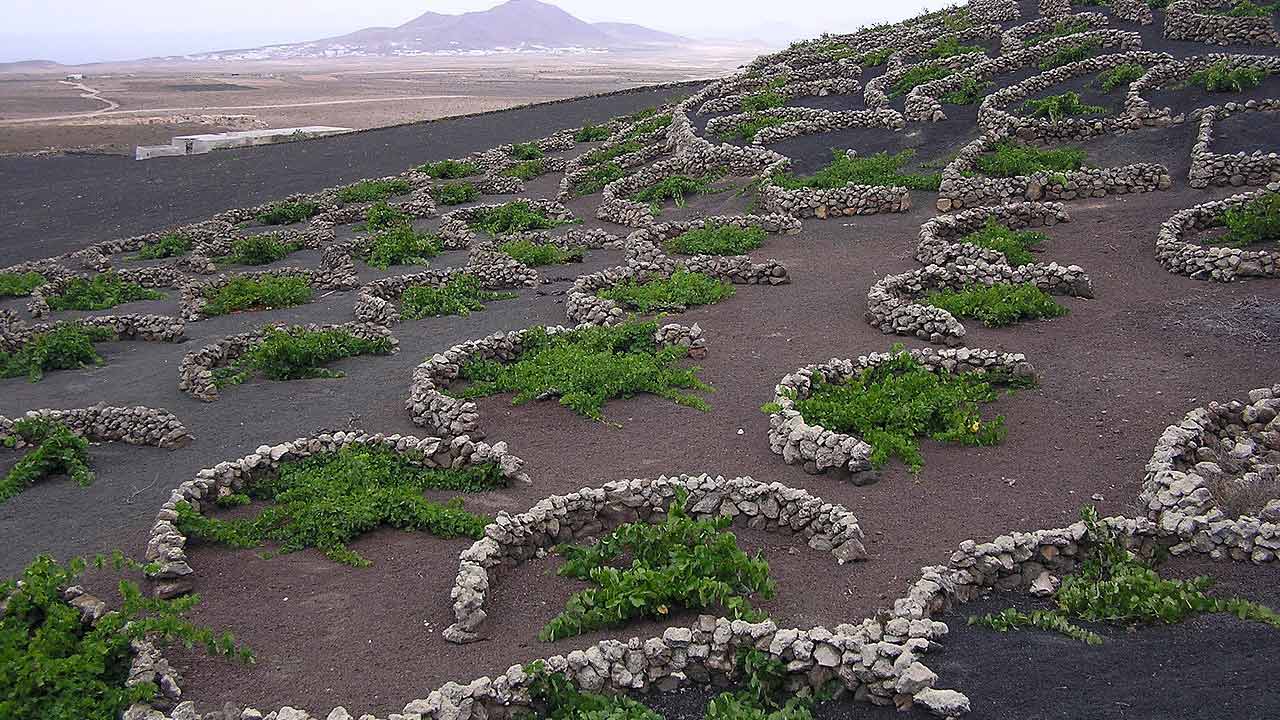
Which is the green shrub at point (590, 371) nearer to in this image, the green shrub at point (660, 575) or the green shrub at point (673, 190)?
the green shrub at point (660, 575)

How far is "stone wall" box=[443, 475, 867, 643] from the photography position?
Result: 9.23 meters

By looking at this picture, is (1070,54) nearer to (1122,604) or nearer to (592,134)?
(592,134)

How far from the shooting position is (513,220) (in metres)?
25.2

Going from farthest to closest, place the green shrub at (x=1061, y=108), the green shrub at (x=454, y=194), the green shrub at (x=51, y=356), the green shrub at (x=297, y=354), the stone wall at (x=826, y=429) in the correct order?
1. the green shrub at (x=454, y=194)
2. the green shrub at (x=1061, y=108)
3. the green shrub at (x=51, y=356)
4. the green shrub at (x=297, y=354)
5. the stone wall at (x=826, y=429)

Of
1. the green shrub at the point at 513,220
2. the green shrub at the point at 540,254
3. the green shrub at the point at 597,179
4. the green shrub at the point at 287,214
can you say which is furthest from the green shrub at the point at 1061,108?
the green shrub at the point at 287,214

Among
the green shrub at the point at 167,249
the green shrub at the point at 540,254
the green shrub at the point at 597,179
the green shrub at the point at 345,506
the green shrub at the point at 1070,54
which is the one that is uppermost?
the green shrub at the point at 1070,54

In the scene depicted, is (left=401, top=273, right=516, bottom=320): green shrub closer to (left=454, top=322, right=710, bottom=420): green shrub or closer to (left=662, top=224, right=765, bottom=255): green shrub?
(left=454, top=322, right=710, bottom=420): green shrub

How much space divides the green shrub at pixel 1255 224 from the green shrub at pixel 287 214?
77.1 ft

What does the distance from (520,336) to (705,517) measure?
637 centimetres

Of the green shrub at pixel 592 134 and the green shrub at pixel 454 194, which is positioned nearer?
the green shrub at pixel 454 194

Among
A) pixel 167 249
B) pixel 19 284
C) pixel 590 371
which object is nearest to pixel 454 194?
pixel 167 249

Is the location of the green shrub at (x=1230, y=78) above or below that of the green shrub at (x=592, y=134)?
above

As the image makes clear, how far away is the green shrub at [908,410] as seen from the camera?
437 inches

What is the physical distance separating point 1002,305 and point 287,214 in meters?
21.5
